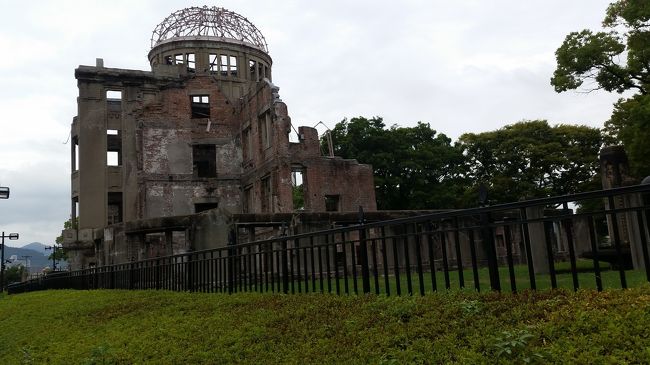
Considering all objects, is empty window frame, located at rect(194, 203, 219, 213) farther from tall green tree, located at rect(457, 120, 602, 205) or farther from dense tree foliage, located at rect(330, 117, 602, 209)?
tall green tree, located at rect(457, 120, 602, 205)

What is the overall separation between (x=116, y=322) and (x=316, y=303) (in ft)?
12.3

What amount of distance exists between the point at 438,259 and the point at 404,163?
750 inches

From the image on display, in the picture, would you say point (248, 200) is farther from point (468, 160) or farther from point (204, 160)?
point (468, 160)

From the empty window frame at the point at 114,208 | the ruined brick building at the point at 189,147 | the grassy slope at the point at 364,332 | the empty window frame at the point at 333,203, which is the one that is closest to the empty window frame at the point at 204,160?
the ruined brick building at the point at 189,147

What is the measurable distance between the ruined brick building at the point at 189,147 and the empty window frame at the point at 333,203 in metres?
0.07

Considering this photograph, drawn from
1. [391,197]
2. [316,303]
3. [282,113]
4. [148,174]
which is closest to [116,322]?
[316,303]

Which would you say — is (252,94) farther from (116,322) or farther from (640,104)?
(116,322)

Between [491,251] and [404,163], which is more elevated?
[404,163]

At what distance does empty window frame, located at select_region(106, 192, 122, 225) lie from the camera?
3397 centimetres

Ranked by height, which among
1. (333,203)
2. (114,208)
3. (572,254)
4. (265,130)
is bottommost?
(572,254)

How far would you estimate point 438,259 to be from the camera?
22.7 metres

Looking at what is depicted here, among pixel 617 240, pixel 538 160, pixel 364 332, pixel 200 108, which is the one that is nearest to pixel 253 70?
pixel 200 108

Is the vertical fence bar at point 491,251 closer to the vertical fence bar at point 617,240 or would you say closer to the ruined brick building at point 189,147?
the vertical fence bar at point 617,240

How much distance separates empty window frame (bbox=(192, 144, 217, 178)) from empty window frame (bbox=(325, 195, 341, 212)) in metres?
8.24
